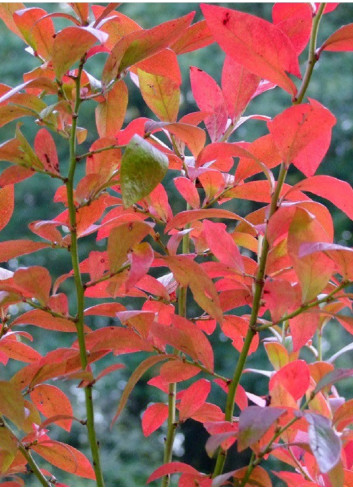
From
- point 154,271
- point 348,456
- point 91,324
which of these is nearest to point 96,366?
point 91,324

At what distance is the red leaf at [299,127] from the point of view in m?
0.33

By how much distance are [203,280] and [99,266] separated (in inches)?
3.0

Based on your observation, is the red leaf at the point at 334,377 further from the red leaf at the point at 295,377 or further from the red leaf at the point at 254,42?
the red leaf at the point at 254,42

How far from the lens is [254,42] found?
0.34m

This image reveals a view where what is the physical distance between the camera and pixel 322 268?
0.35 metres

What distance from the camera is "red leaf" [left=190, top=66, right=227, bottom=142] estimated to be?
0.45 metres

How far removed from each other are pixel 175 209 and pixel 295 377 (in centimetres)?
375

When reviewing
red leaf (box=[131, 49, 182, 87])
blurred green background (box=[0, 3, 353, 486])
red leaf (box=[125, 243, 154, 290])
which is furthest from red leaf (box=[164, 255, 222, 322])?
blurred green background (box=[0, 3, 353, 486])

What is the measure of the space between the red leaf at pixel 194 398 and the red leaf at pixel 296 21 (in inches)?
8.2

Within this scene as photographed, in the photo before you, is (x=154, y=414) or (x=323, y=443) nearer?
(x=323, y=443)

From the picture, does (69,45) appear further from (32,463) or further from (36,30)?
(32,463)

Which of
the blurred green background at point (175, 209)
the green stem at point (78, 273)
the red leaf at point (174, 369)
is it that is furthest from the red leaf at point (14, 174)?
the blurred green background at point (175, 209)

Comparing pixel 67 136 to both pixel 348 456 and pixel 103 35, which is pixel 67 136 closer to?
pixel 103 35

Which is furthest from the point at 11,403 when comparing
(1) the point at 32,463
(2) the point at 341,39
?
(2) the point at 341,39
